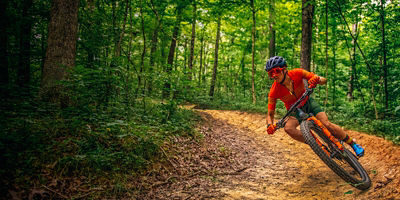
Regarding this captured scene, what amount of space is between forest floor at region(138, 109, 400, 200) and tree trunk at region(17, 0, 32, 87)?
5045 millimetres

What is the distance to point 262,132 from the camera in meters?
10.2

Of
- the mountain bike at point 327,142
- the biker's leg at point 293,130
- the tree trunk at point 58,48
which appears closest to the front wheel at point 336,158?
the mountain bike at point 327,142

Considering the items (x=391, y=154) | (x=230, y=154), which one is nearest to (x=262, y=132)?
(x=230, y=154)

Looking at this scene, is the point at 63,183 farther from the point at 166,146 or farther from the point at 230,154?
the point at 230,154

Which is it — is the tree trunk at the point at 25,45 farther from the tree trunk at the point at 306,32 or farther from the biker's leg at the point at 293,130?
the tree trunk at the point at 306,32

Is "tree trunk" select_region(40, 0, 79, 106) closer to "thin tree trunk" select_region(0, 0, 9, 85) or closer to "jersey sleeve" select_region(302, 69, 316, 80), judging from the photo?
"thin tree trunk" select_region(0, 0, 9, 85)

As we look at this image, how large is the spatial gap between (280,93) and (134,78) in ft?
16.2

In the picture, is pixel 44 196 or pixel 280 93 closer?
pixel 44 196

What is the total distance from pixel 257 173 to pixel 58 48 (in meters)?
6.06

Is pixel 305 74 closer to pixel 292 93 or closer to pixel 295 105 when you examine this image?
pixel 292 93

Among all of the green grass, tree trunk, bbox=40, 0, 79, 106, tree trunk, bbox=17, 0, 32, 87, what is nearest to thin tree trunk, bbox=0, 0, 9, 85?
tree trunk, bbox=17, 0, 32, 87

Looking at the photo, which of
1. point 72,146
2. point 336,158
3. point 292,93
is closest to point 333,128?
point 336,158

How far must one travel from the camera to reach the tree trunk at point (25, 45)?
6105 mm

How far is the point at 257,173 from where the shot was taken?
5.45m
